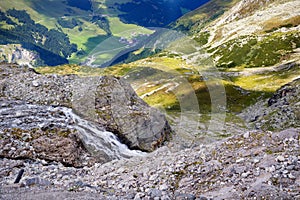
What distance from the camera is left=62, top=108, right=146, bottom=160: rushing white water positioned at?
35.2 metres

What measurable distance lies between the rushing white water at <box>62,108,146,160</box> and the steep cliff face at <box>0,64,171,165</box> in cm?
17

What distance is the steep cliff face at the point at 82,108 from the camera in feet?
120

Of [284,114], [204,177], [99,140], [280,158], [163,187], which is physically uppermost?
[280,158]

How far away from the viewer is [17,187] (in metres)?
19.6

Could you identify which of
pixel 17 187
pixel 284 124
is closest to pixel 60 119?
pixel 17 187

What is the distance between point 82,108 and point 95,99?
2.73 m

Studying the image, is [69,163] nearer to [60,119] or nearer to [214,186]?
[60,119]

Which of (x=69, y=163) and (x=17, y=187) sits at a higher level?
(x=17, y=187)

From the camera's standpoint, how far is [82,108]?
42.2 metres

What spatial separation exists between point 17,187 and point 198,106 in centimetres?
9803

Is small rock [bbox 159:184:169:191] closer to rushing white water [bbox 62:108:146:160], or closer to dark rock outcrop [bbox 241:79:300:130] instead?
rushing white water [bbox 62:108:146:160]

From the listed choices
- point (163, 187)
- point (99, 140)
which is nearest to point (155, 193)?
point (163, 187)

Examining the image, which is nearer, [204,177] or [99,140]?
[204,177]

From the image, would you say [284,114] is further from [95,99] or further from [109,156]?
[109,156]
